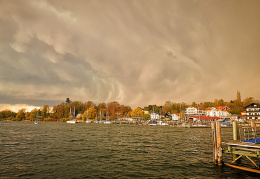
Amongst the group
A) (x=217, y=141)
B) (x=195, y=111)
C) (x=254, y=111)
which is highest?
(x=254, y=111)

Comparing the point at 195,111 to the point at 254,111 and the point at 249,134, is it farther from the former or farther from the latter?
the point at 249,134

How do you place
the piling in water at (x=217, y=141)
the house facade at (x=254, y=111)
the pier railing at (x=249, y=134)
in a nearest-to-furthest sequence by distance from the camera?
the pier railing at (x=249, y=134)
the piling in water at (x=217, y=141)
the house facade at (x=254, y=111)

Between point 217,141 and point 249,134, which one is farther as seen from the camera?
point 249,134

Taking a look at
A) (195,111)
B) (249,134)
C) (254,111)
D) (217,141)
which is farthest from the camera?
(195,111)

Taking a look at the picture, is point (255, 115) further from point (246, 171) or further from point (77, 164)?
point (77, 164)

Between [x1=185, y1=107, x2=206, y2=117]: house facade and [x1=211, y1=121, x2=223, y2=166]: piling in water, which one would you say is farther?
[x1=185, y1=107, x2=206, y2=117]: house facade

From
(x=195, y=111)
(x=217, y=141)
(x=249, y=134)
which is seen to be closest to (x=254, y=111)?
(x=195, y=111)

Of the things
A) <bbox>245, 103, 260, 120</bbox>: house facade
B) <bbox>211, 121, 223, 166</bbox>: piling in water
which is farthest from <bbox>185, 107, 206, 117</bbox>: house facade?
<bbox>211, 121, 223, 166</bbox>: piling in water

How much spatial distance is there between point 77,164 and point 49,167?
3.00 m

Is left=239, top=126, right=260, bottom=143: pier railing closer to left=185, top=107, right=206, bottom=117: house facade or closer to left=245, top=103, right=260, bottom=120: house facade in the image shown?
left=245, top=103, right=260, bottom=120: house facade

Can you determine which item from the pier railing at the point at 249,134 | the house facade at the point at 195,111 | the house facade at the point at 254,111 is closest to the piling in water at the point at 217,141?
the pier railing at the point at 249,134

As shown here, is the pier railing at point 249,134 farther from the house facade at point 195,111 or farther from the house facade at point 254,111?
the house facade at point 195,111

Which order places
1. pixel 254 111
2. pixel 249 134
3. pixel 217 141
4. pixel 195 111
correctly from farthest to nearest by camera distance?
A: pixel 195 111, pixel 254 111, pixel 249 134, pixel 217 141

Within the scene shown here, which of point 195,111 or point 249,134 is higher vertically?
point 195,111
